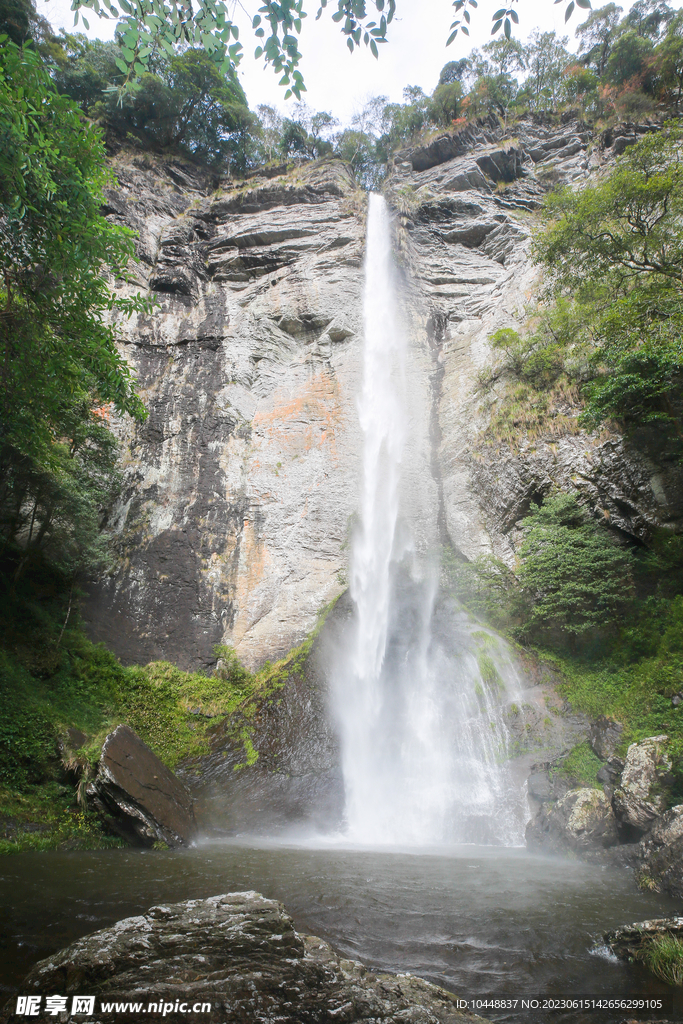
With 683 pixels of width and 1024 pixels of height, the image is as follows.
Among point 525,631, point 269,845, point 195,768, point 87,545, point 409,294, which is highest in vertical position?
point 409,294

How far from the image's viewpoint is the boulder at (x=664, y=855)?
4762 mm

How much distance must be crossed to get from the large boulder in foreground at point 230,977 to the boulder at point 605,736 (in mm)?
6527

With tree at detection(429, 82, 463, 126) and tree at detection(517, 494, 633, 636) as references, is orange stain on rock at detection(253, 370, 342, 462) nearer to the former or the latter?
tree at detection(517, 494, 633, 636)

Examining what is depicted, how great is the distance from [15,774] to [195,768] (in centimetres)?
307

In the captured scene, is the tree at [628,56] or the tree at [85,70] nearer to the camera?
the tree at [85,70]

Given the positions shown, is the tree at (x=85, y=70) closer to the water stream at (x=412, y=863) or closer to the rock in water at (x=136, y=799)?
the water stream at (x=412, y=863)

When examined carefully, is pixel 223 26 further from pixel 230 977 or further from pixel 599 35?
pixel 599 35

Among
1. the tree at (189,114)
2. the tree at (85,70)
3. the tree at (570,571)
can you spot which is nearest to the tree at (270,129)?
the tree at (189,114)

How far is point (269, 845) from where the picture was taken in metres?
6.61

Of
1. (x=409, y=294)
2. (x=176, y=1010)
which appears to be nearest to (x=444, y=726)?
(x=176, y=1010)

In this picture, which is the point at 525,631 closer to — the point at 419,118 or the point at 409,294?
the point at 409,294

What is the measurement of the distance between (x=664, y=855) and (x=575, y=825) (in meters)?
1.90

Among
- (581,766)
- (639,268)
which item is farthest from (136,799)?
(639,268)

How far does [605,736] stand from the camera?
7906 millimetres
